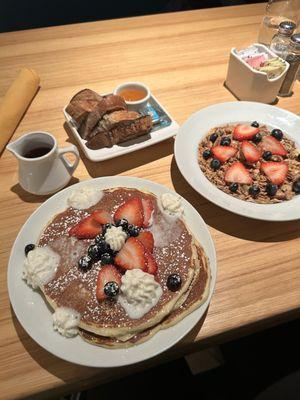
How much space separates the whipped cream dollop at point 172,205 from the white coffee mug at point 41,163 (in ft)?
1.27

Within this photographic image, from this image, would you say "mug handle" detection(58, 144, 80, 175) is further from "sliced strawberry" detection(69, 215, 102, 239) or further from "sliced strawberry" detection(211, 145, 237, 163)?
"sliced strawberry" detection(211, 145, 237, 163)

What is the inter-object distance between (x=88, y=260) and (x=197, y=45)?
60.8 inches

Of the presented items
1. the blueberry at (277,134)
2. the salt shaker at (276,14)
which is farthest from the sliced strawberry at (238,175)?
the salt shaker at (276,14)

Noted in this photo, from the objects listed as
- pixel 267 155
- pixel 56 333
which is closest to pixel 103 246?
pixel 56 333

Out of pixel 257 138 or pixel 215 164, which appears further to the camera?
pixel 257 138

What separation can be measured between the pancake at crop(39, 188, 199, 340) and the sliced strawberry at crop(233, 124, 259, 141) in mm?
513

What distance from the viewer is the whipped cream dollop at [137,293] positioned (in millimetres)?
957

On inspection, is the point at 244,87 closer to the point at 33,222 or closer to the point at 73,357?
the point at 33,222

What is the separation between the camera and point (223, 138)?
147 cm

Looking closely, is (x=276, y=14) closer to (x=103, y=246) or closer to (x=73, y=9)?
(x=103, y=246)

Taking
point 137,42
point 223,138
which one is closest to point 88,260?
point 223,138

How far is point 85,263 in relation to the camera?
103cm

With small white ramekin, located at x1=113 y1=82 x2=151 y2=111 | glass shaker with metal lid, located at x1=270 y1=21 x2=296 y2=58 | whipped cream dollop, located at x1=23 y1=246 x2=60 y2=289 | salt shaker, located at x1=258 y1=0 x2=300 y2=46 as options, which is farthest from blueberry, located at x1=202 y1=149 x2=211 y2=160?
salt shaker, located at x1=258 y1=0 x2=300 y2=46

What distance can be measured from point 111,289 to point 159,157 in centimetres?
69
